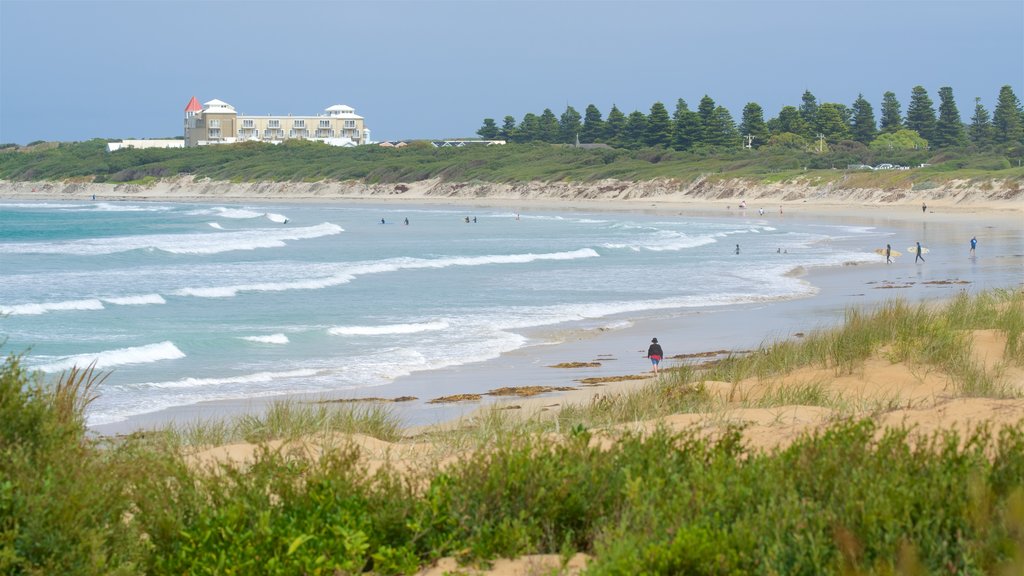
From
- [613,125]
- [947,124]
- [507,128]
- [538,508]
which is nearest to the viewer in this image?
[538,508]

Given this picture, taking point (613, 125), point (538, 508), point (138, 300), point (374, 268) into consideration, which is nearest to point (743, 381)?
point (538, 508)

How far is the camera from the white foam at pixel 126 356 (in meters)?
16.2

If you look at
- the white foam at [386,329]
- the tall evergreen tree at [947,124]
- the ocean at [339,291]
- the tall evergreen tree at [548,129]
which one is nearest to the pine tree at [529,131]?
the tall evergreen tree at [548,129]

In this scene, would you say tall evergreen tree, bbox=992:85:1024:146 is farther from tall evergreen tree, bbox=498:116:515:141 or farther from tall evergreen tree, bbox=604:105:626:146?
tall evergreen tree, bbox=498:116:515:141

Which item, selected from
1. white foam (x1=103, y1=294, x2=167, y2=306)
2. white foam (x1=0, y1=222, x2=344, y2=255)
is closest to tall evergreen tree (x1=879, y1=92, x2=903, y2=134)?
white foam (x1=0, y1=222, x2=344, y2=255)

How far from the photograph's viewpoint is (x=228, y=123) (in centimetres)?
15488

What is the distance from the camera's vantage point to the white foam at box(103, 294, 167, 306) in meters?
24.3

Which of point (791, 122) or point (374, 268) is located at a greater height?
point (791, 122)

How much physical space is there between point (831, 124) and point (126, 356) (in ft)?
340

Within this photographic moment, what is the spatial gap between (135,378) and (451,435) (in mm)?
8694

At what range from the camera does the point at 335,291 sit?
1048 inches

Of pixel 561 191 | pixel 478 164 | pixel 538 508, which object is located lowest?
pixel 561 191

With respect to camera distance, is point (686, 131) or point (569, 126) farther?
point (569, 126)

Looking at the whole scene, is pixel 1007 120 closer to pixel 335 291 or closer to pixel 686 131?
pixel 686 131
